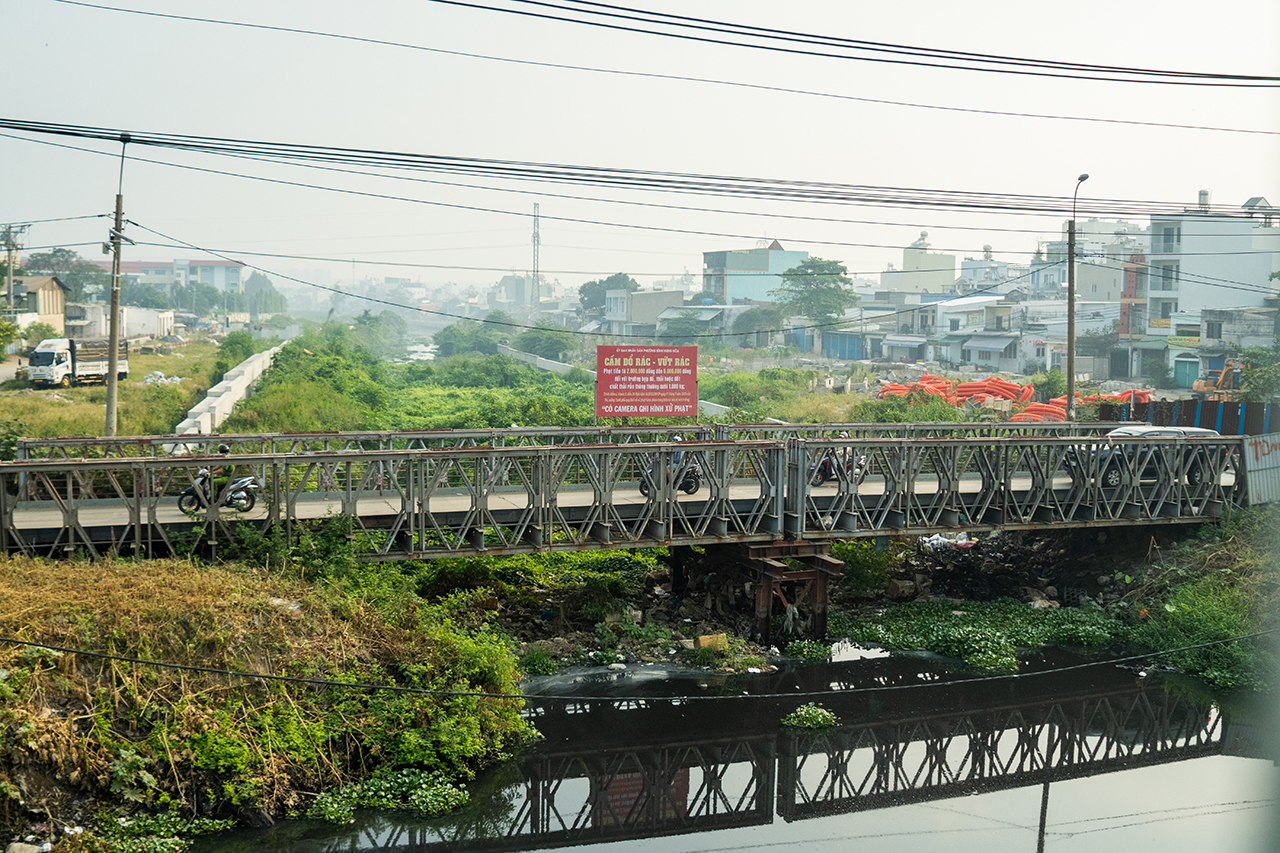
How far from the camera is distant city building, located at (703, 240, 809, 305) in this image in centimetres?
12681

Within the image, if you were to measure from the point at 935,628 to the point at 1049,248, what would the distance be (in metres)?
98.3

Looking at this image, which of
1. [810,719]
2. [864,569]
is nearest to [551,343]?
[864,569]

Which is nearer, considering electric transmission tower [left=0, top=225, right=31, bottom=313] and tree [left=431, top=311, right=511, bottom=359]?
electric transmission tower [left=0, top=225, right=31, bottom=313]

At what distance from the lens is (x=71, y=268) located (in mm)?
114688

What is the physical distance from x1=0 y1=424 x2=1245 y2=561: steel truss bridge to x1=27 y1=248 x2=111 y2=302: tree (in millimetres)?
101547

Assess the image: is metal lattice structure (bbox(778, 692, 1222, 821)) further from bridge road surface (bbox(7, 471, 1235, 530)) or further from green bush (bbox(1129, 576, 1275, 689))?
bridge road surface (bbox(7, 471, 1235, 530))

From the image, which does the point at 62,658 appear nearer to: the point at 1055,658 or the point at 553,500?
the point at 553,500

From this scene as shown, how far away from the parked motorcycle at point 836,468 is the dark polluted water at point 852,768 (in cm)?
342

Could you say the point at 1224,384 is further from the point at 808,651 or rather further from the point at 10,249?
the point at 10,249

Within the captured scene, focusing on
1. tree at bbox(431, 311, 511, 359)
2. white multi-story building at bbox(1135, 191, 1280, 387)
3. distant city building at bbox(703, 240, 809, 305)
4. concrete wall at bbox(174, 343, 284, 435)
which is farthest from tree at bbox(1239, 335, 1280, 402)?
tree at bbox(431, 311, 511, 359)

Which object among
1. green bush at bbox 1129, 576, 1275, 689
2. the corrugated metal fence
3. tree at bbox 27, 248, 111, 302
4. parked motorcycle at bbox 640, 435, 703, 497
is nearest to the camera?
green bush at bbox 1129, 576, 1275, 689

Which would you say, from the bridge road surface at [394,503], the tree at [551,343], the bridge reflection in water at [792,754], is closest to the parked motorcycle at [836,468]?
the bridge road surface at [394,503]

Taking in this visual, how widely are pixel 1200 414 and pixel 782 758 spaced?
63.7ft

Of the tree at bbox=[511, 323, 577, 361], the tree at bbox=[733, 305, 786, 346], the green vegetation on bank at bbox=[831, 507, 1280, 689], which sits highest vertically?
the tree at bbox=[733, 305, 786, 346]
